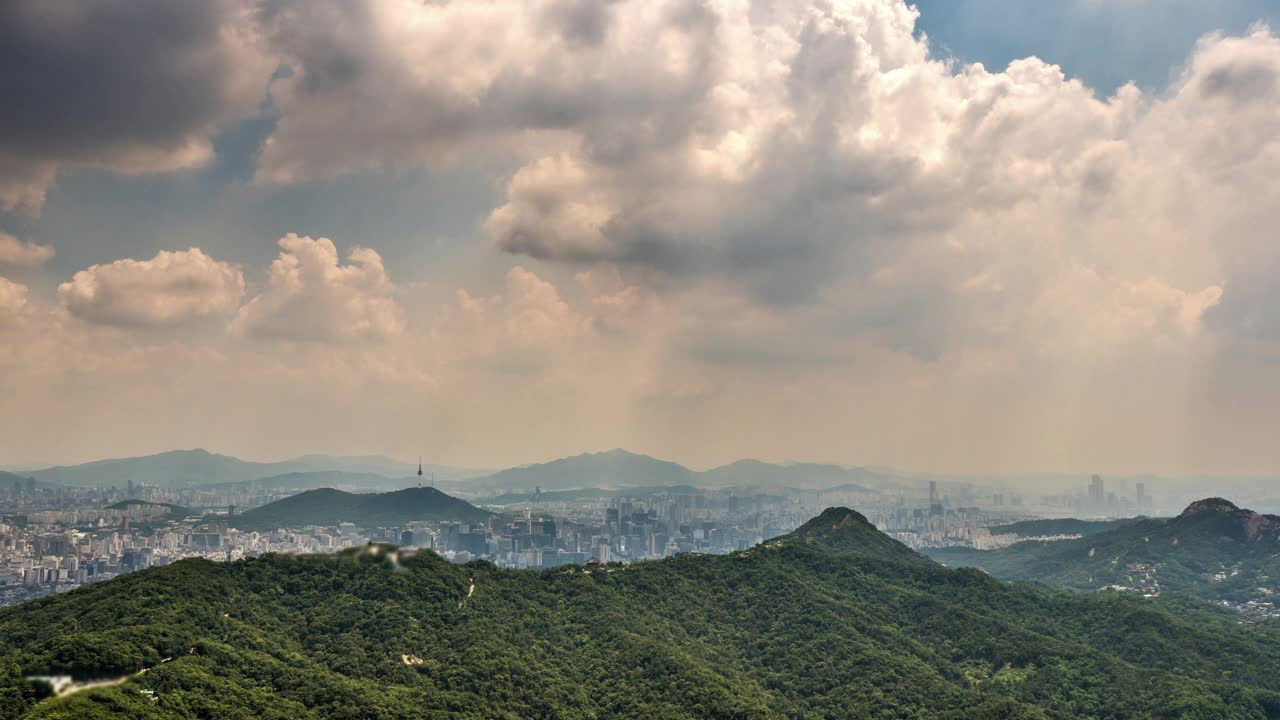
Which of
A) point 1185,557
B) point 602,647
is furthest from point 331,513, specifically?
point 1185,557

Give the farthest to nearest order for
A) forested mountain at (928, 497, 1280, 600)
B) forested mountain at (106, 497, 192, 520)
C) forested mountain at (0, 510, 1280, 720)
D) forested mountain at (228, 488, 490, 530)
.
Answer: forested mountain at (106, 497, 192, 520) → forested mountain at (228, 488, 490, 530) → forested mountain at (928, 497, 1280, 600) → forested mountain at (0, 510, 1280, 720)

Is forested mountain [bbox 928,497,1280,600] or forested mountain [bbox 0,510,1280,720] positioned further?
forested mountain [bbox 928,497,1280,600]

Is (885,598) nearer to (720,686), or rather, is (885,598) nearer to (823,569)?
(823,569)

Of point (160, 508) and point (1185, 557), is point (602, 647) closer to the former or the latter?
point (1185, 557)

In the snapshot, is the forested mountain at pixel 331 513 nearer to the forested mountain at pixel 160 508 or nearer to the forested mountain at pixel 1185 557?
the forested mountain at pixel 160 508

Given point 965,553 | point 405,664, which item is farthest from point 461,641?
point 965,553

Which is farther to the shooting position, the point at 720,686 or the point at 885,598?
the point at 885,598

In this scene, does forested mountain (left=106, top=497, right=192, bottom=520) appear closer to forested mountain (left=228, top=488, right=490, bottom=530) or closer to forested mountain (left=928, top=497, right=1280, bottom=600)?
forested mountain (left=228, top=488, right=490, bottom=530)

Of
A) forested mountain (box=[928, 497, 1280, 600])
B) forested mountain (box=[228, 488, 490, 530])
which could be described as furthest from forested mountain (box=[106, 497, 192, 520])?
forested mountain (box=[928, 497, 1280, 600])

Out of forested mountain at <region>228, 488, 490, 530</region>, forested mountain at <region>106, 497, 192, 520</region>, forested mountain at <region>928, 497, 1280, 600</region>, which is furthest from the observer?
forested mountain at <region>106, 497, 192, 520</region>
